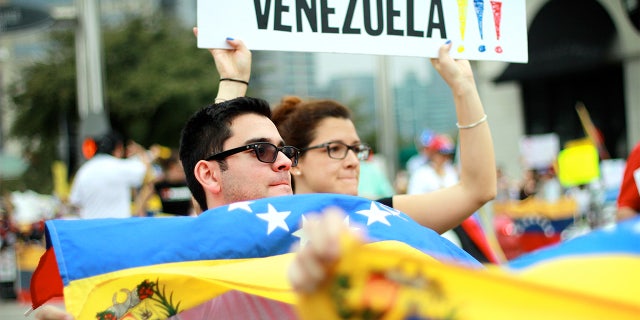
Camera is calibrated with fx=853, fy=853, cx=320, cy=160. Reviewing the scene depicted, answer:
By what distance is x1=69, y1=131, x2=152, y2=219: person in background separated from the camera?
7.85 metres

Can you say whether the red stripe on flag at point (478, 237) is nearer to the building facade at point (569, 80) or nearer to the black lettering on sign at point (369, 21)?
the black lettering on sign at point (369, 21)

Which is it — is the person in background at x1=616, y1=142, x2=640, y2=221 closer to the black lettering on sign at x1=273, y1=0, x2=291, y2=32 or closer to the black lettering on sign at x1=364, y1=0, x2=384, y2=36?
the black lettering on sign at x1=364, y1=0, x2=384, y2=36

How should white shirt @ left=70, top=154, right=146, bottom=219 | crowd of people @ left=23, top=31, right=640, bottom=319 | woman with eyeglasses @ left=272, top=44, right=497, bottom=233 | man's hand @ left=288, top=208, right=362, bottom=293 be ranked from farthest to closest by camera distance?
1. white shirt @ left=70, top=154, right=146, bottom=219
2. woman with eyeglasses @ left=272, top=44, right=497, bottom=233
3. crowd of people @ left=23, top=31, right=640, bottom=319
4. man's hand @ left=288, top=208, right=362, bottom=293

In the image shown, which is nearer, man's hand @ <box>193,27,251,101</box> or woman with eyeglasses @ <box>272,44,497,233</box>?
woman with eyeglasses @ <box>272,44,497,233</box>

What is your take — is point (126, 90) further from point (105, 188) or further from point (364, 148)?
point (364, 148)

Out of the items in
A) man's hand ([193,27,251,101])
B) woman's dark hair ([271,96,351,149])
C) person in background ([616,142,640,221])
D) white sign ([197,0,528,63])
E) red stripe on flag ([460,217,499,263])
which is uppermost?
white sign ([197,0,528,63])

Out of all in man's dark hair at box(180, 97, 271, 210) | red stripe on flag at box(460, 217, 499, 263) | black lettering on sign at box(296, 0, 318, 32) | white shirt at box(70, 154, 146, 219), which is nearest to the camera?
man's dark hair at box(180, 97, 271, 210)

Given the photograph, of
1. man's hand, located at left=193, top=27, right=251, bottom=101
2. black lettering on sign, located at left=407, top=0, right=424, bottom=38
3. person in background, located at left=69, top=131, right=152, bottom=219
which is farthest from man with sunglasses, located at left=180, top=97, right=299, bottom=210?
person in background, located at left=69, top=131, right=152, bottom=219

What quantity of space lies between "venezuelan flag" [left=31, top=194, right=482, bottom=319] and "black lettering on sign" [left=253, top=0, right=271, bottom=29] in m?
0.80

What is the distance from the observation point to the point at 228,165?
2697 millimetres

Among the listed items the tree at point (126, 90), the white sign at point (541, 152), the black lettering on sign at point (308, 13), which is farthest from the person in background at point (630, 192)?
the tree at point (126, 90)

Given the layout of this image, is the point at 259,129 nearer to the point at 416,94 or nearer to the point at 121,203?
the point at 121,203

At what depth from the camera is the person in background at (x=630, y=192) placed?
10.8 feet

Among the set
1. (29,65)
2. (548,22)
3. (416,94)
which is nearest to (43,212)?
(416,94)
